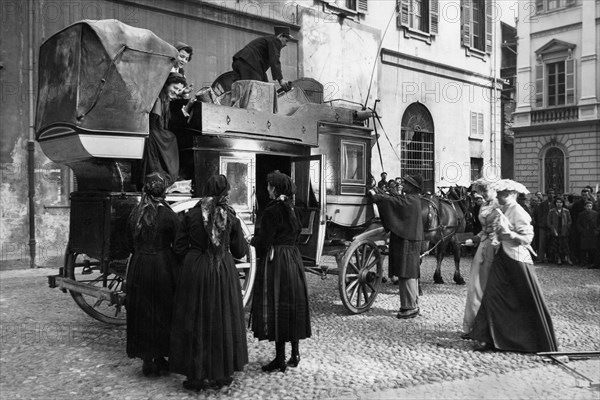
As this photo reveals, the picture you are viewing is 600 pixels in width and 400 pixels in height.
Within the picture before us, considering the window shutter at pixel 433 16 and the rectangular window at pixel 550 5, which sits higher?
the rectangular window at pixel 550 5

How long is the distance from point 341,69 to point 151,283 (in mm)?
13703

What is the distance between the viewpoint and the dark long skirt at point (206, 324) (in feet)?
14.3

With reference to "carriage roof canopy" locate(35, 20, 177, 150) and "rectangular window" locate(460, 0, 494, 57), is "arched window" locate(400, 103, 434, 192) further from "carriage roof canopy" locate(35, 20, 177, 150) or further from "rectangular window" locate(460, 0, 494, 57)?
"carriage roof canopy" locate(35, 20, 177, 150)

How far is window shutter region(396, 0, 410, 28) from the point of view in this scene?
19281 millimetres

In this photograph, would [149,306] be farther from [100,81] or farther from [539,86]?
[539,86]

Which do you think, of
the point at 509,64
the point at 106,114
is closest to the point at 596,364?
the point at 106,114

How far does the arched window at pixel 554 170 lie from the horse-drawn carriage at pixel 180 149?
2359cm

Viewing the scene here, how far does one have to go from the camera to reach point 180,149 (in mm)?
6672

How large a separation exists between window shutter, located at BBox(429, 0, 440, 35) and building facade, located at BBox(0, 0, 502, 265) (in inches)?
1.5

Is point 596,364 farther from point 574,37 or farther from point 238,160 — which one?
point 574,37

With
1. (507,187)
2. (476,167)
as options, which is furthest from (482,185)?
(476,167)

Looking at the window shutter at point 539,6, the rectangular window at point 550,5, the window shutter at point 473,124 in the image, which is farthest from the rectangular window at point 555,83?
the window shutter at point 473,124

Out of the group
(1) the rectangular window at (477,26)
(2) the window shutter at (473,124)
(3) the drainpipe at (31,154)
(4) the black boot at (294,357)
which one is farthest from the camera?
(2) the window shutter at (473,124)

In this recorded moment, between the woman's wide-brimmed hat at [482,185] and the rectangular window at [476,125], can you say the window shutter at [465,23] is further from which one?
the woman's wide-brimmed hat at [482,185]
